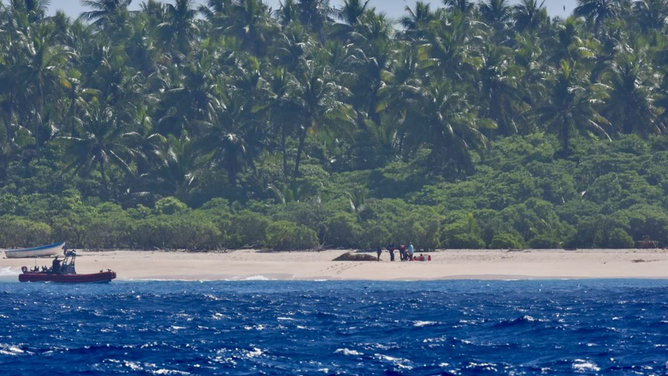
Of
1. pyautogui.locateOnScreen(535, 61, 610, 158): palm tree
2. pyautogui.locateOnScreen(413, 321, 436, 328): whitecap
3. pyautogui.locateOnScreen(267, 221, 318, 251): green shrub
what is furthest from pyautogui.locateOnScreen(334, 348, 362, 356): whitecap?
pyautogui.locateOnScreen(535, 61, 610, 158): palm tree

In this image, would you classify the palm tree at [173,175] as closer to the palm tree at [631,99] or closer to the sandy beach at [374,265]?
the sandy beach at [374,265]

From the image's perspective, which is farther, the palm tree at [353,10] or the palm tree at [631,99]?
the palm tree at [353,10]

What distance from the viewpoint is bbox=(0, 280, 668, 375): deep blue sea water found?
89.3 ft

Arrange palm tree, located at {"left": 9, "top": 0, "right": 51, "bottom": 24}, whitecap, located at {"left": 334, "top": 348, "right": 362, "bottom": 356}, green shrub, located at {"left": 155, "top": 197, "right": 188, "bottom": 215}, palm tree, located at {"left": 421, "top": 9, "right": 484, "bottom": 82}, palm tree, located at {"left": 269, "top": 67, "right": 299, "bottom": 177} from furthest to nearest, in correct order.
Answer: palm tree, located at {"left": 9, "top": 0, "right": 51, "bottom": 24} → palm tree, located at {"left": 421, "top": 9, "right": 484, "bottom": 82} → palm tree, located at {"left": 269, "top": 67, "right": 299, "bottom": 177} → green shrub, located at {"left": 155, "top": 197, "right": 188, "bottom": 215} → whitecap, located at {"left": 334, "top": 348, "right": 362, "bottom": 356}

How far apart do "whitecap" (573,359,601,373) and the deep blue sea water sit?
6 centimetres

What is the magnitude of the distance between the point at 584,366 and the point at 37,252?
119 ft

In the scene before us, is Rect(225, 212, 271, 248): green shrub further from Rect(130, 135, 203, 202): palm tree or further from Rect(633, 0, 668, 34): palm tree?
Rect(633, 0, 668, 34): palm tree

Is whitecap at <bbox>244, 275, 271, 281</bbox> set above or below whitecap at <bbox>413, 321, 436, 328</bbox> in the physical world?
above

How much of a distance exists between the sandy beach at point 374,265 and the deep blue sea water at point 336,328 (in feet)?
4.88

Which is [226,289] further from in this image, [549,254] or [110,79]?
[110,79]

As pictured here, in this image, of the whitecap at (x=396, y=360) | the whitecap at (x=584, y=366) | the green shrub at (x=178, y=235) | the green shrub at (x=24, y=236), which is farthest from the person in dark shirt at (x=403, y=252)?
the whitecap at (x=584, y=366)

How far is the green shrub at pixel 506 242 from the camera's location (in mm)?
56912

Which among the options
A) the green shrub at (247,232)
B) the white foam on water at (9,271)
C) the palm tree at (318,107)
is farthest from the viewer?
the palm tree at (318,107)

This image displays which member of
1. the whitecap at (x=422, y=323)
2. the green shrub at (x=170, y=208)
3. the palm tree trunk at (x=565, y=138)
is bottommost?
the whitecap at (x=422, y=323)
